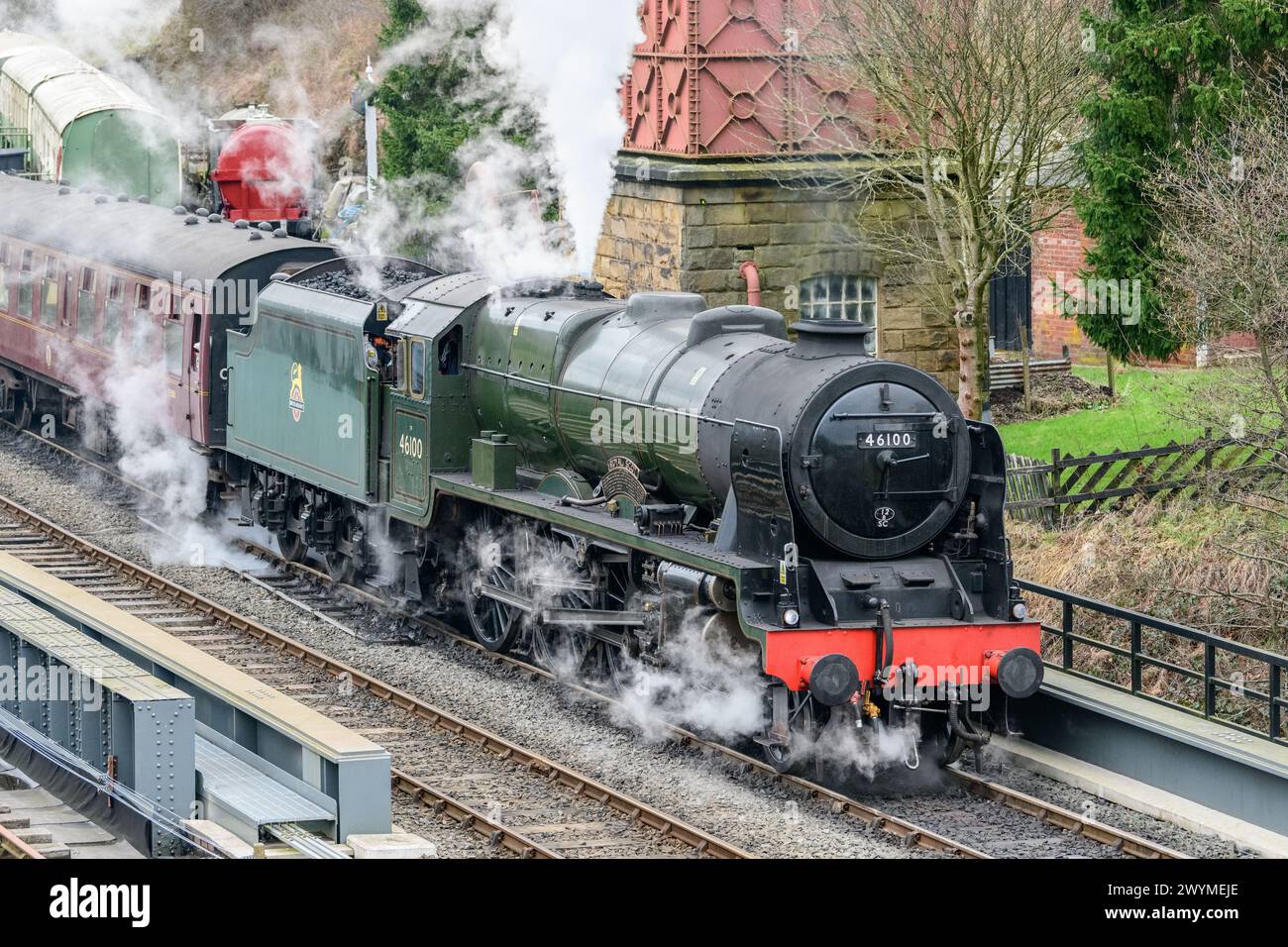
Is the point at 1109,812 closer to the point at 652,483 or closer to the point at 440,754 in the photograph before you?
the point at 652,483

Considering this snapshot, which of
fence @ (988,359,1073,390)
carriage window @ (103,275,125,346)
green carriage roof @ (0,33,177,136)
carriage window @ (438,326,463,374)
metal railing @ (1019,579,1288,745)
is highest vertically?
green carriage roof @ (0,33,177,136)

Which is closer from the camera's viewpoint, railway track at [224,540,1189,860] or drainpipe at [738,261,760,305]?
railway track at [224,540,1189,860]

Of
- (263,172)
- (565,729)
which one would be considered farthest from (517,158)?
(565,729)

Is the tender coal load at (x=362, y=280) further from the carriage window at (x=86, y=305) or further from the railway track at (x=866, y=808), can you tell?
the carriage window at (x=86, y=305)

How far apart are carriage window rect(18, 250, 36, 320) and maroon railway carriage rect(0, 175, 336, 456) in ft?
0.04

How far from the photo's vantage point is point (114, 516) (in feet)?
68.5

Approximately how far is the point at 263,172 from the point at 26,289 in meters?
10.7

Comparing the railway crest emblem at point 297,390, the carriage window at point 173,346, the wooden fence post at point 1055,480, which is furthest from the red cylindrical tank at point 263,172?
the wooden fence post at point 1055,480

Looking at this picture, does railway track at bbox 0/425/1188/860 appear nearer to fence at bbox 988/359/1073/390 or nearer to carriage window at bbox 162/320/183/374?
carriage window at bbox 162/320/183/374

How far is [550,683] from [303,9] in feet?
124

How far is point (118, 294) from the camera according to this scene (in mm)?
21406

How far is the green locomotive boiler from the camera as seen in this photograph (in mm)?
11852

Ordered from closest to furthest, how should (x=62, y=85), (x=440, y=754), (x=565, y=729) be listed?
(x=440, y=754) < (x=565, y=729) < (x=62, y=85)

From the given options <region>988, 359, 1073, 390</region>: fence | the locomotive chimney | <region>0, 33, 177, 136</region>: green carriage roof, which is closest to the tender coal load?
the locomotive chimney
